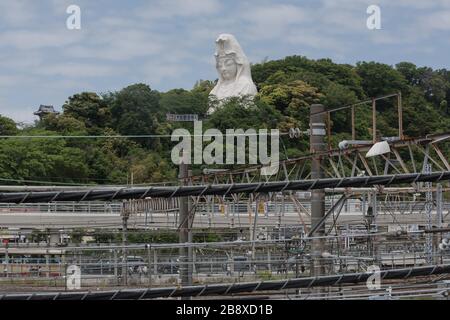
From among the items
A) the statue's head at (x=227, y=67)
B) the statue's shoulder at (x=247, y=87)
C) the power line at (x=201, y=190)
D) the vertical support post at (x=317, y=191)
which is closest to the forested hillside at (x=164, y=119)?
the statue's shoulder at (x=247, y=87)

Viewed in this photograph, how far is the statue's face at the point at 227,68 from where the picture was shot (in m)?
51.6

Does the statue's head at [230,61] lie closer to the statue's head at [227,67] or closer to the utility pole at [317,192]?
the statue's head at [227,67]

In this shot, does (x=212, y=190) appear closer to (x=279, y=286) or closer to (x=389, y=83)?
(x=279, y=286)

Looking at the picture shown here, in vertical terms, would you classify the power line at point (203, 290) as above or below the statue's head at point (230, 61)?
below

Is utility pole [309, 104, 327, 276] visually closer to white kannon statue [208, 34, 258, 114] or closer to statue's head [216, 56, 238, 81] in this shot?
white kannon statue [208, 34, 258, 114]

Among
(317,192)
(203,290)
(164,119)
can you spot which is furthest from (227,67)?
(203,290)

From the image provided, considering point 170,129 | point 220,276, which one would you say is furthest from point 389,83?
point 220,276

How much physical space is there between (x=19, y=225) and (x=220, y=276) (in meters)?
9.98

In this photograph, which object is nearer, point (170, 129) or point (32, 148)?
point (32, 148)

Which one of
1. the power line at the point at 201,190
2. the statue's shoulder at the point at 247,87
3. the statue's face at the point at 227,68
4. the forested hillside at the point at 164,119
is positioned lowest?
the power line at the point at 201,190

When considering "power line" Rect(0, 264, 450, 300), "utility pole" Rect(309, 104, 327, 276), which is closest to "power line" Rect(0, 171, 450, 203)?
"power line" Rect(0, 264, 450, 300)

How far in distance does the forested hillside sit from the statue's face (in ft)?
7.56

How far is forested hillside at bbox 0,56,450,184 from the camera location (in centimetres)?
3164
